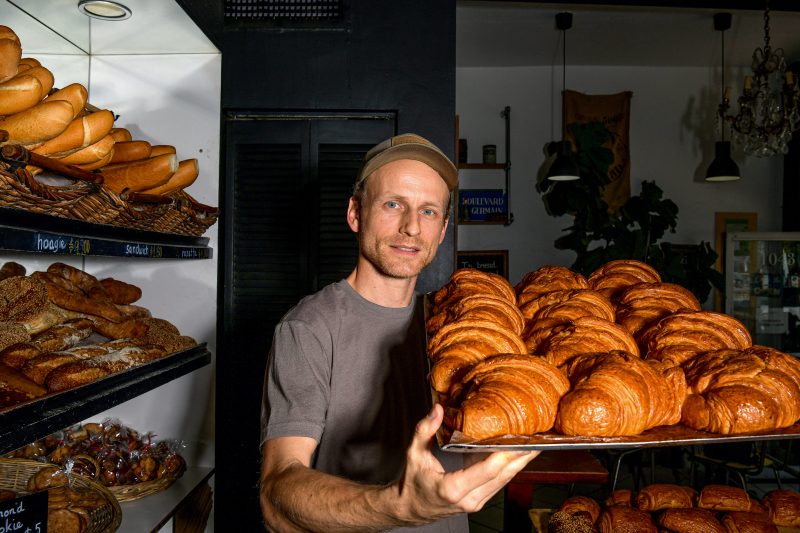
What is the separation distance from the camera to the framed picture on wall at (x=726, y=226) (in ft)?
24.7

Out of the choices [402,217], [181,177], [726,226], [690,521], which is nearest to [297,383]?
[402,217]

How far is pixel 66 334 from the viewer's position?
2.12 metres

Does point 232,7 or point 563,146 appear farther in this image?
point 563,146

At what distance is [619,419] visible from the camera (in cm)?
107

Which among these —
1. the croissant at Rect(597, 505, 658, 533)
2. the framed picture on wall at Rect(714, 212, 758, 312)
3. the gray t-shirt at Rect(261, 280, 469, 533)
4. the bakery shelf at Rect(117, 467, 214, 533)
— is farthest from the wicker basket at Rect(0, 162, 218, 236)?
the framed picture on wall at Rect(714, 212, 758, 312)

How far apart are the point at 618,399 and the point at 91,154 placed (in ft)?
5.65

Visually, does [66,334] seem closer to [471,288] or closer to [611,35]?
[471,288]

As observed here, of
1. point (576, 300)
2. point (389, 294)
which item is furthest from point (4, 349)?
point (576, 300)

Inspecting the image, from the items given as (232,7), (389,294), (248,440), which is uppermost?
(232,7)

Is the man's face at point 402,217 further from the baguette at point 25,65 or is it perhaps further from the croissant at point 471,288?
the baguette at point 25,65

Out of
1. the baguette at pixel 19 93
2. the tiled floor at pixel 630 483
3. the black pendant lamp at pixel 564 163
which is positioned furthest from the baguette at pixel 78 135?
the black pendant lamp at pixel 564 163

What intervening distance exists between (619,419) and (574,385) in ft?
0.36

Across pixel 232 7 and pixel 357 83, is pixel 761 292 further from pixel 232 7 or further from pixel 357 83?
pixel 232 7

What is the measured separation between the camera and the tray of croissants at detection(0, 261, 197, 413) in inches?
70.7
